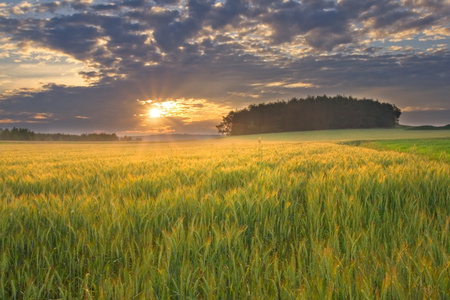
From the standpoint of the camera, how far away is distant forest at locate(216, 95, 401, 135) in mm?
95438

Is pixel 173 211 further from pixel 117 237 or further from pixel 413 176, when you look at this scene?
pixel 413 176

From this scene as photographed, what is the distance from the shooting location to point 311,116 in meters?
100

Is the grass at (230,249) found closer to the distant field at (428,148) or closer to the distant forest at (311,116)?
the distant field at (428,148)

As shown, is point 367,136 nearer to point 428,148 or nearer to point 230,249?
point 428,148

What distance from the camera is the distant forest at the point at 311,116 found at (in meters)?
95.4

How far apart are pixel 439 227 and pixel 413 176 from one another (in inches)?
73.4

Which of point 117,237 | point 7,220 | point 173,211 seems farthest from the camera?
point 173,211

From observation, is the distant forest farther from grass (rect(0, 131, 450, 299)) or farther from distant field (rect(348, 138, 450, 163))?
grass (rect(0, 131, 450, 299))

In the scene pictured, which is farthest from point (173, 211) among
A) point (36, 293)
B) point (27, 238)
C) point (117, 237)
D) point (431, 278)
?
point (431, 278)

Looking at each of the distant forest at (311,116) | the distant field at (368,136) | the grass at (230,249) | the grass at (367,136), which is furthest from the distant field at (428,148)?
the distant forest at (311,116)

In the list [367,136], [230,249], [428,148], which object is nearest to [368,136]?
[367,136]

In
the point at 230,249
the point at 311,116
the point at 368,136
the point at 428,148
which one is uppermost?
the point at 311,116

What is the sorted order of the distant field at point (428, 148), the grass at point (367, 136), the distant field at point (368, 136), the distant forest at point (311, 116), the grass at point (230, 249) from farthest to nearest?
the distant forest at point (311, 116), the distant field at point (368, 136), the grass at point (367, 136), the distant field at point (428, 148), the grass at point (230, 249)

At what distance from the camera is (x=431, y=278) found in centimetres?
156
